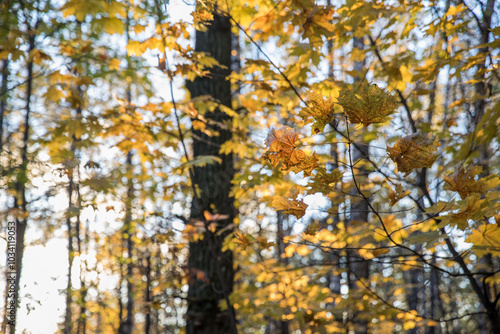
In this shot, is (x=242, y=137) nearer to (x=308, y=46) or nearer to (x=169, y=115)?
(x=169, y=115)

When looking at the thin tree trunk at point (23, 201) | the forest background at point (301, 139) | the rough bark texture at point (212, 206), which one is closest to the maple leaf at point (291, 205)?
the forest background at point (301, 139)

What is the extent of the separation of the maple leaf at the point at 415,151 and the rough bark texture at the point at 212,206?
170 centimetres

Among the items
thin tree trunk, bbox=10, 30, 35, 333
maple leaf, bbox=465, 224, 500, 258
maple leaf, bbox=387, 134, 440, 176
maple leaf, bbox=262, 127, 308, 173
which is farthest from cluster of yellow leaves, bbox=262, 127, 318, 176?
thin tree trunk, bbox=10, 30, 35, 333

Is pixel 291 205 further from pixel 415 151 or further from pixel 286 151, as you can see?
pixel 415 151

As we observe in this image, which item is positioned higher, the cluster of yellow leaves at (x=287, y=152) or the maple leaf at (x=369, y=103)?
the maple leaf at (x=369, y=103)

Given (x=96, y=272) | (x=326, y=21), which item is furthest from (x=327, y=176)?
(x=96, y=272)

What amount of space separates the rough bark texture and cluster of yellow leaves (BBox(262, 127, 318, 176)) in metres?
1.45

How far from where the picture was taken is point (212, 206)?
2.89 metres

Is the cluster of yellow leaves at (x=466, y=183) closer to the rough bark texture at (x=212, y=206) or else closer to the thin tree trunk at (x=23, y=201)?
the rough bark texture at (x=212, y=206)

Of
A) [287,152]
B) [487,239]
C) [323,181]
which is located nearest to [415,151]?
[323,181]

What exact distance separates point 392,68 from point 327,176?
51.4 inches

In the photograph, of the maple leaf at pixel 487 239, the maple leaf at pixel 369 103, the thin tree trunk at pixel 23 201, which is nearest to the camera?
the maple leaf at pixel 369 103

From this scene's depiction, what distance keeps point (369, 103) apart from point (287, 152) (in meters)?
0.32

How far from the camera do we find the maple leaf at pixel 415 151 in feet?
3.62
